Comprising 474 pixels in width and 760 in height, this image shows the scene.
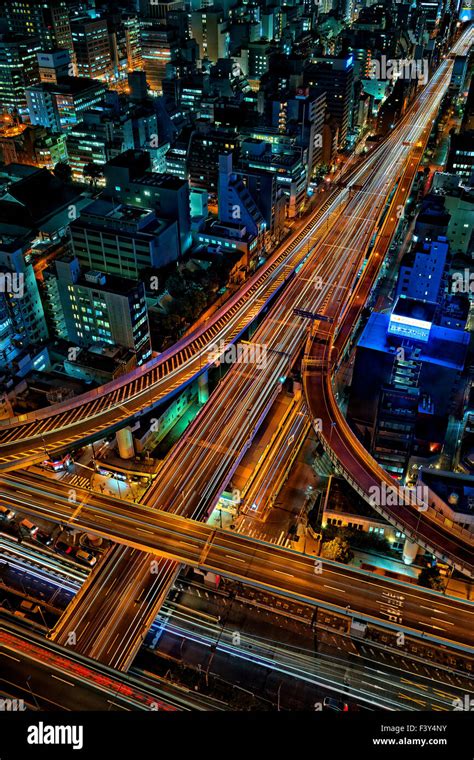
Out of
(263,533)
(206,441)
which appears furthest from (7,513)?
(263,533)

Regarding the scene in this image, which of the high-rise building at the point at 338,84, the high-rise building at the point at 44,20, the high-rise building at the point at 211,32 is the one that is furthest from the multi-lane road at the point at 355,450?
the high-rise building at the point at 44,20

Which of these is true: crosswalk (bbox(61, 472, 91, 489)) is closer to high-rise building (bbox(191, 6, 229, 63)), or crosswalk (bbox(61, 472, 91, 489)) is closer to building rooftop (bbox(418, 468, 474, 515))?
building rooftop (bbox(418, 468, 474, 515))

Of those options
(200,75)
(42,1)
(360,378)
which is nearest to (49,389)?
(360,378)

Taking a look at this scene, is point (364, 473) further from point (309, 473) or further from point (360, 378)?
point (360, 378)

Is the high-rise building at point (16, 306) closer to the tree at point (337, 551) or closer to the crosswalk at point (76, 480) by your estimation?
the crosswalk at point (76, 480)

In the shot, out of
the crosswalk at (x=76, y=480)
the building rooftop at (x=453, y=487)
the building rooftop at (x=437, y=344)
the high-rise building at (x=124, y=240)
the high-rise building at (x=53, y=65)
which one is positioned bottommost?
the crosswalk at (x=76, y=480)
